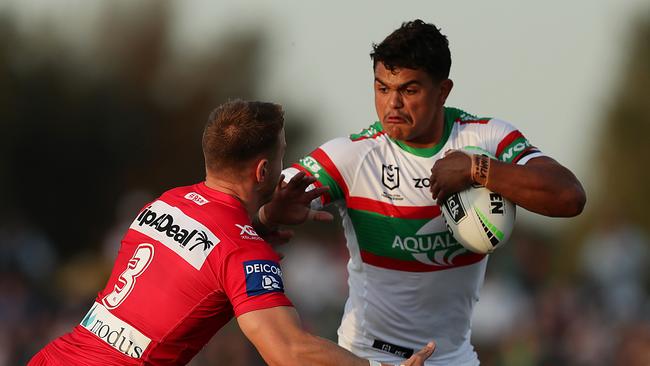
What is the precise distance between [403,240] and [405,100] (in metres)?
0.86

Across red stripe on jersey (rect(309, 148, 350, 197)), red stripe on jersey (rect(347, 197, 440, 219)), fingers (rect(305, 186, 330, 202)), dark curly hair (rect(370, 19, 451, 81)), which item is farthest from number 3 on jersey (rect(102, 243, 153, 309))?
dark curly hair (rect(370, 19, 451, 81))

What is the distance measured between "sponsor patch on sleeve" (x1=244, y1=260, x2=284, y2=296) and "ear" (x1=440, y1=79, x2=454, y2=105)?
1.91 m

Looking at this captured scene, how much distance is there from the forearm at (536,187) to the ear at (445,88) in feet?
2.32

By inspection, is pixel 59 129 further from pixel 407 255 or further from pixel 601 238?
pixel 407 255

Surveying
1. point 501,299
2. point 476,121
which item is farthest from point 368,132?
point 501,299

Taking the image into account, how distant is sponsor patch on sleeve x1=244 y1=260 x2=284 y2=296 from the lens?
17.1ft

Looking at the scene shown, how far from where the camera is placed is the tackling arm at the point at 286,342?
511 cm

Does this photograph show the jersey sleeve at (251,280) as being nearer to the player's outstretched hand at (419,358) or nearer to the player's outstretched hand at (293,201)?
the player's outstretched hand at (419,358)

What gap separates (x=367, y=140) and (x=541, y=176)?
47.8 inches

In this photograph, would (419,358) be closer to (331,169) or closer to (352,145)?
(331,169)

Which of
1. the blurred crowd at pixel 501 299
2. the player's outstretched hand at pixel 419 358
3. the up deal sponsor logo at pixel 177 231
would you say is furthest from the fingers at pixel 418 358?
the blurred crowd at pixel 501 299

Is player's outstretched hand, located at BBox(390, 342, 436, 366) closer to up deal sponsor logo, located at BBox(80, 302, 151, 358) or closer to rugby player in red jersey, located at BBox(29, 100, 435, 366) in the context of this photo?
rugby player in red jersey, located at BBox(29, 100, 435, 366)

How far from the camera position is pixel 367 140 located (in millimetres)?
6898

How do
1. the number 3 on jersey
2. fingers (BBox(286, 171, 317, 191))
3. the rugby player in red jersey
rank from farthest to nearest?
fingers (BBox(286, 171, 317, 191)) < the number 3 on jersey < the rugby player in red jersey
